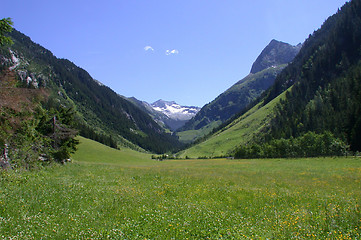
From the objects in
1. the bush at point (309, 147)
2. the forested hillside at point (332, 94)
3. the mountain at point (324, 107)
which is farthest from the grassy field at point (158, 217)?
the forested hillside at point (332, 94)

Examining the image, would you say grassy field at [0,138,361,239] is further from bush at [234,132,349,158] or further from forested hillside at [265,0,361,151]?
forested hillside at [265,0,361,151]

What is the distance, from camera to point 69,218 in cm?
921

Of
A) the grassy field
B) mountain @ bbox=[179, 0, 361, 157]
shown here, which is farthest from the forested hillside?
the grassy field

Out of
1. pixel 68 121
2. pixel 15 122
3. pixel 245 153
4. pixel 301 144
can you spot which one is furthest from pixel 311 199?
pixel 245 153

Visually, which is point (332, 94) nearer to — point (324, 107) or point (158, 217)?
point (324, 107)

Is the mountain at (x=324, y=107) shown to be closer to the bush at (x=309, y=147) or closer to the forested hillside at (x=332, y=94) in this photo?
the forested hillside at (x=332, y=94)

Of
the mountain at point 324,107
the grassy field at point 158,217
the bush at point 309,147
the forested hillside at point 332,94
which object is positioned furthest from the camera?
the forested hillside at point 332,94

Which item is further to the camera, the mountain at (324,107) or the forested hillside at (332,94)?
the forested hillside at (332,94)

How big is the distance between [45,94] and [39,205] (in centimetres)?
1074

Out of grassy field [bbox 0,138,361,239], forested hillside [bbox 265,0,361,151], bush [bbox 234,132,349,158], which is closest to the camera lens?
grassy field [bbox 0,138,361,239]

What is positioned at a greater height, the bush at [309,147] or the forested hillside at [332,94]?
the forested hillside at [332,94]

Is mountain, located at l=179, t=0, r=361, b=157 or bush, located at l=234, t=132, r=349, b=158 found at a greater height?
mountain, located at l=179, t=0, r=361, b=157

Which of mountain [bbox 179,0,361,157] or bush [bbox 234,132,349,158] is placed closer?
bush [bbox 234,132,349,158]

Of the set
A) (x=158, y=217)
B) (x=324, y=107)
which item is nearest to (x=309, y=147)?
(x=324, y=107)
